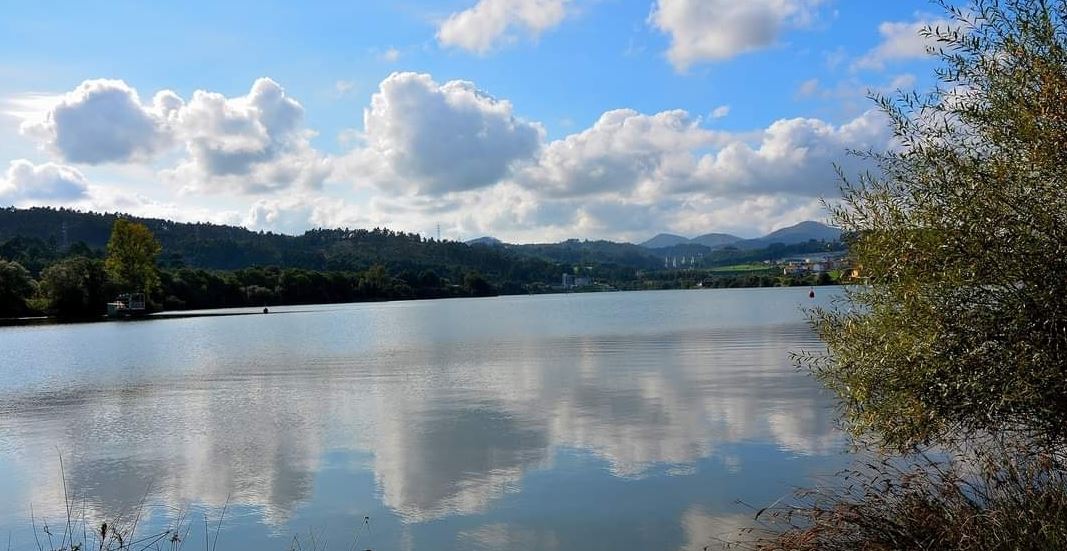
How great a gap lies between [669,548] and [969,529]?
411 centimetres

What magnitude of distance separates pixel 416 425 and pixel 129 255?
93.3m

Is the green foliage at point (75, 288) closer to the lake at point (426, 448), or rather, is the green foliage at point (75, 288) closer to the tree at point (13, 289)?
the tree at point (13, 289)

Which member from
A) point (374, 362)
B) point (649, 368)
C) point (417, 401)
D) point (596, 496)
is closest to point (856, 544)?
point (596, 496)

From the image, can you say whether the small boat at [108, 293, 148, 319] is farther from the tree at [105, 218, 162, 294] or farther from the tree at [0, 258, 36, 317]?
the tree at [0, 258, 36, 317]

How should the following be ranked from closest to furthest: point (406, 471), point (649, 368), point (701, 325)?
1. point (406, 471)
2. point (649, 368)
3. point (701, 325)

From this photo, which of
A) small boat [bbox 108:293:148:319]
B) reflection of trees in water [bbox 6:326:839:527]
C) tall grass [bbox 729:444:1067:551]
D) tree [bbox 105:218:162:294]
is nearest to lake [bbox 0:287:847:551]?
reflection of trees in water [bbox 6:326:839:527]

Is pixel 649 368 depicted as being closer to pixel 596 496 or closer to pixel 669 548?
pixel 596 496

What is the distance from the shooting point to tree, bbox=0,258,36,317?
8769cm

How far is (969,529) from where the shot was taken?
805 cm

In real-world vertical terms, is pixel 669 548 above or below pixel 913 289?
below

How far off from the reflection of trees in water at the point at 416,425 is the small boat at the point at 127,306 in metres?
68.8

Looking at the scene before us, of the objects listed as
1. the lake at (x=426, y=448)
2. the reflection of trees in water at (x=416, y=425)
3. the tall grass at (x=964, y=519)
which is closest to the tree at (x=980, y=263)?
the tall grass at (x=964, y=519)

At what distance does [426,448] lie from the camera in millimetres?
17625

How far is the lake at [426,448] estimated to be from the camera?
487 inches
